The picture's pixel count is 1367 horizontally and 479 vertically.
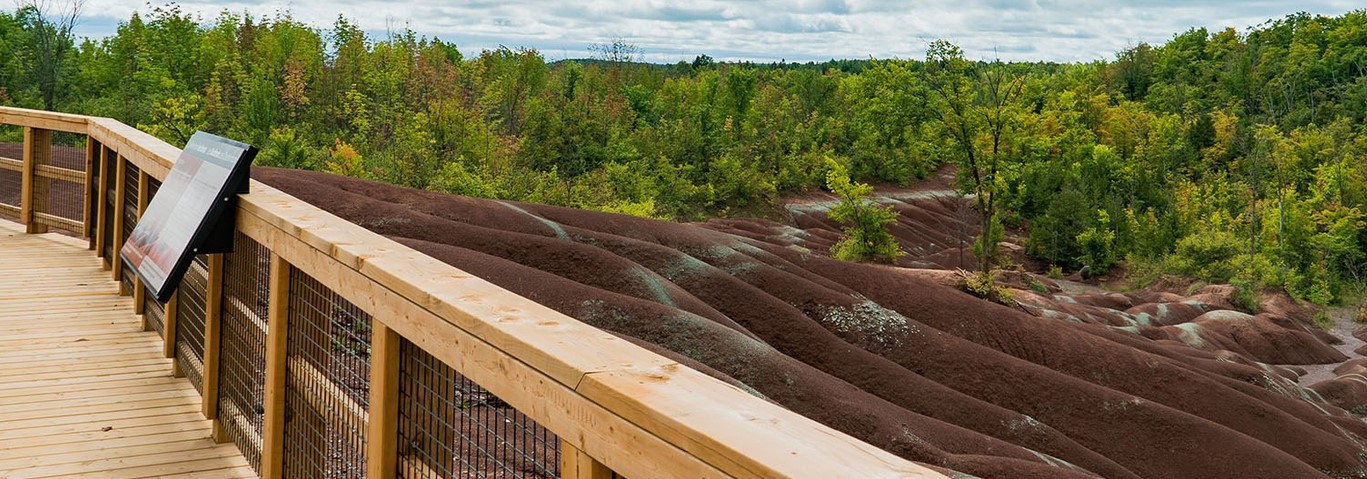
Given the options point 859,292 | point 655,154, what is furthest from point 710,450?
point 655,154

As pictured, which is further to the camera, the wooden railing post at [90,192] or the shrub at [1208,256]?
the shrub at [1208,256]

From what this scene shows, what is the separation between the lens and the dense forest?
38.9 meters

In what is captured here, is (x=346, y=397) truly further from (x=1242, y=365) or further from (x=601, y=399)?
(x=1242, y=365)

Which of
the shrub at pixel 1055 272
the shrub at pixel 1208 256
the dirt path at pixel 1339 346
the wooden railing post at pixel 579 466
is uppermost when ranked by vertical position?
the wooden railing post at pixel 579 466

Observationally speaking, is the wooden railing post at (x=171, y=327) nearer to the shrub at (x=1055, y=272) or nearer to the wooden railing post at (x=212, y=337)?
the wooden railing post at (x=212, y=337)

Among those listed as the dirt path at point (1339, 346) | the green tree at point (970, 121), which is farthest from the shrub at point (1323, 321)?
the green tree at point (970, 121)

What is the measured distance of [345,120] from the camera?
146 feet

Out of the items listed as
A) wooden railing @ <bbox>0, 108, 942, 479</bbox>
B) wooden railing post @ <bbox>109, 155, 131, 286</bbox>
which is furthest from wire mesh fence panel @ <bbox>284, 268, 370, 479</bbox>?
wooden railing post @ <bbox>109, 155, 131, 286</bbox>

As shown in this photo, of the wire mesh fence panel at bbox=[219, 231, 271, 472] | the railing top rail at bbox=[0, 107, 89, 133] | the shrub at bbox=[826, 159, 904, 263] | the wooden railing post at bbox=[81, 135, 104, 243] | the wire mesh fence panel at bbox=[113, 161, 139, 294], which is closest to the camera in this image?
the wire mesh fence panel at bbox=[219, 231, 271, 472]

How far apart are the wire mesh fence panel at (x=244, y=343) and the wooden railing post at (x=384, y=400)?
5.68 feet

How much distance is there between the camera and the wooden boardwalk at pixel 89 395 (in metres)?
5.47

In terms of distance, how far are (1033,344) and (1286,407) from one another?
7.60 metres

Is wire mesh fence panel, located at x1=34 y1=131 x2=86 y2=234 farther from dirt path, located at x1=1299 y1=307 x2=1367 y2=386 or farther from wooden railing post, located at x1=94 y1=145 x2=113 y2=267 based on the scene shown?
dirt path, located at x1=1299 y1=307 x2=1367 y2=386

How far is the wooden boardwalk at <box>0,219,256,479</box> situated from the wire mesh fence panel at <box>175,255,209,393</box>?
15 cm
